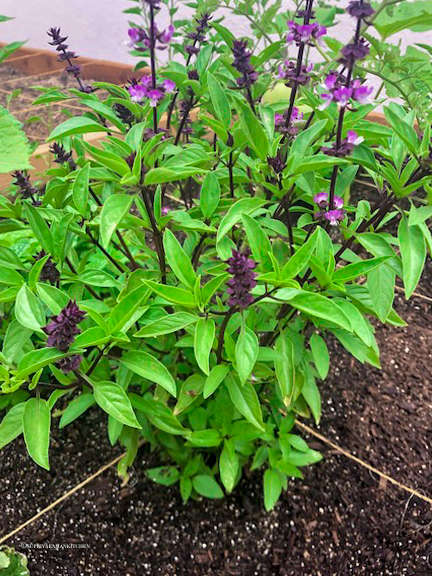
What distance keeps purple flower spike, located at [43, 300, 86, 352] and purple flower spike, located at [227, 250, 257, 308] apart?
0.23 metres

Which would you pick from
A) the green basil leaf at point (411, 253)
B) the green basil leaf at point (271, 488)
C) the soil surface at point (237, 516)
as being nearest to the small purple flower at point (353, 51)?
the green basil leaf at point (411, 253)

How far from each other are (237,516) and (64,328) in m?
0.76

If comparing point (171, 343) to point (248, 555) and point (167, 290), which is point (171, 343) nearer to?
point (167, 290)

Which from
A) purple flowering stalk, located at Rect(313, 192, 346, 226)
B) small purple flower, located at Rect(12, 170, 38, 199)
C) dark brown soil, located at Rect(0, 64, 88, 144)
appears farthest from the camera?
dark brown soil, located at Rect(0, 64, 88, 144)

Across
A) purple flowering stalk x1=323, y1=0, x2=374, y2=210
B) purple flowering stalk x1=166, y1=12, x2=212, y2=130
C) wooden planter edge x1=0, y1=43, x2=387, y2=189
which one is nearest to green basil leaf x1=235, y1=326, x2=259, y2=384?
purple flowering stalk x1=323, y1=0, x2=374, y2=210

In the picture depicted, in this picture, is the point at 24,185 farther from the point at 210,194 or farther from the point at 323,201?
the point at 323,201

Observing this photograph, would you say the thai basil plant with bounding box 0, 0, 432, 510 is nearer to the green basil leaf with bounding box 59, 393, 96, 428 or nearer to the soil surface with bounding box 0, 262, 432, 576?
the green basil leaf with bounding box 59, 393, 96, 428

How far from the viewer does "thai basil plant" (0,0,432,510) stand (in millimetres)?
754

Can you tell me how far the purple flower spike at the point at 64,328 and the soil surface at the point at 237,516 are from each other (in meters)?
0.66

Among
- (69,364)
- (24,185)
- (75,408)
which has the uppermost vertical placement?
(24,185)

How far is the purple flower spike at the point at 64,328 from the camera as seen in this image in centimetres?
73

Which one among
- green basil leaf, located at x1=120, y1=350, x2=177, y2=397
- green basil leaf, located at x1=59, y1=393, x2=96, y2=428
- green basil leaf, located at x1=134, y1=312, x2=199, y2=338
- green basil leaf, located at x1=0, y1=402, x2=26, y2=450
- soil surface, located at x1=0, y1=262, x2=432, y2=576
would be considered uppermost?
green basil leaf, located at x1=134, y1=312, x2=199, y2=338

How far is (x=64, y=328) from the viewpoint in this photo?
729 mm

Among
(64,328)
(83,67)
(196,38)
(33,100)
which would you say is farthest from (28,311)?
(83,67)
